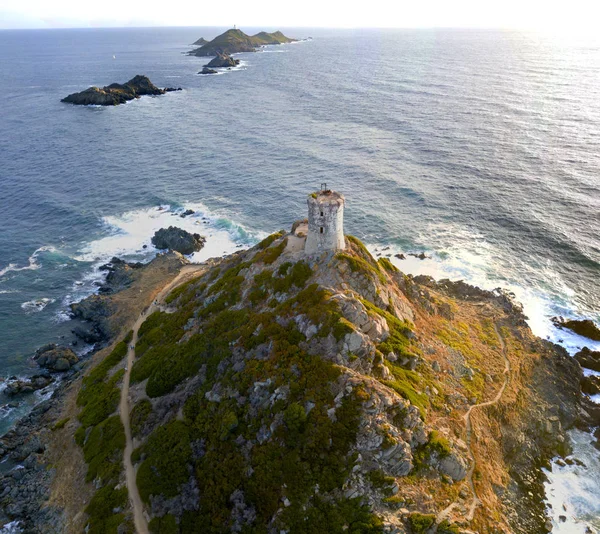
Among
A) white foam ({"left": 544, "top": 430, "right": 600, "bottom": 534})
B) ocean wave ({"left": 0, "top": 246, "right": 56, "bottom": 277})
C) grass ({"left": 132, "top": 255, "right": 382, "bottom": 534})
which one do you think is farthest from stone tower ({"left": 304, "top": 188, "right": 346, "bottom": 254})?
ocean wave ({"left": 0, "top": 246, "right": 56, "bottom": 277})

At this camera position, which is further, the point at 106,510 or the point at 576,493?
the point at 576,493

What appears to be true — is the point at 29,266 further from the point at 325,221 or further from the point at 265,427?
the point at 265,427

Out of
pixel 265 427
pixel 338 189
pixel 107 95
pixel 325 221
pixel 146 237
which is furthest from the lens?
pixel 107 95

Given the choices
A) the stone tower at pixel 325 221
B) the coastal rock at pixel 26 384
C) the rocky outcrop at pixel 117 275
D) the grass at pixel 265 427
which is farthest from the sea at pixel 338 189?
the stone tower at pixel 325 221

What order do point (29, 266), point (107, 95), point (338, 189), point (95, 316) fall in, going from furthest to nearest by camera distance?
point (107, 95)
point (338, 189)
point (29, 266)
point (95, 316)

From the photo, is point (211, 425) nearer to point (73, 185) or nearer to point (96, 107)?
point (73, 185)

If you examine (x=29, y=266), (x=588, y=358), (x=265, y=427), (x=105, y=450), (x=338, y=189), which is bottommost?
(x=29, y=266)

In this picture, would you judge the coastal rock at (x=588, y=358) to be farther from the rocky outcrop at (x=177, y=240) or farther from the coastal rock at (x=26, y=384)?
the coastal rock at (x=26, y=384)

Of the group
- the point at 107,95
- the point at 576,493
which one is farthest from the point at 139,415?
the point at 107,95
